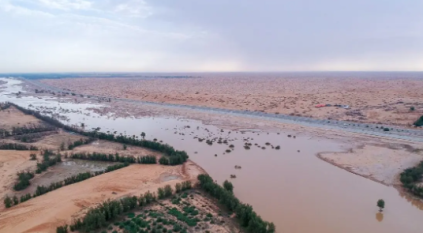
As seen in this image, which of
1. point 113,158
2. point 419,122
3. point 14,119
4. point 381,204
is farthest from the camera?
point 14,119

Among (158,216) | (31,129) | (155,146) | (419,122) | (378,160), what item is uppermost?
(419,122)

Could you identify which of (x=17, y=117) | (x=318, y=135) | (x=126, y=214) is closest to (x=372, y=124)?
(x=318, y=135)

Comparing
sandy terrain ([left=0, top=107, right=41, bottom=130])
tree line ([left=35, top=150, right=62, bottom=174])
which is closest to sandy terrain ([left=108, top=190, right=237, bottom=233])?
tree line ([left=35, top=150, right=62, bottom=174])

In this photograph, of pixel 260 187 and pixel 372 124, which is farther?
pixel 372 124

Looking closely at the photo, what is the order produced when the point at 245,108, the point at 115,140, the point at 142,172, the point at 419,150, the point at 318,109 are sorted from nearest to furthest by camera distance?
the point at 142,172, the point at 419,150, the point at 115,140, the point at 318,109, the point at 245,108

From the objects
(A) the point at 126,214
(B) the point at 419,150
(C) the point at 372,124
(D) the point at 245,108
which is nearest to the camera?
(A) the point at 126,214

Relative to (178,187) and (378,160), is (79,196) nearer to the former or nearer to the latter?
(178,187)

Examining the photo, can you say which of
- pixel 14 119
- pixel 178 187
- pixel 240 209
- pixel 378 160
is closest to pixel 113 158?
pixel 178 187

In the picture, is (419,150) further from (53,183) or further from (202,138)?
(53,183)

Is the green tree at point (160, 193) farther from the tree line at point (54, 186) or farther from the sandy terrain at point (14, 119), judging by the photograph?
the sandy terrain at point (14, 119)
